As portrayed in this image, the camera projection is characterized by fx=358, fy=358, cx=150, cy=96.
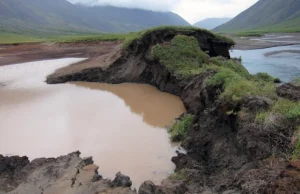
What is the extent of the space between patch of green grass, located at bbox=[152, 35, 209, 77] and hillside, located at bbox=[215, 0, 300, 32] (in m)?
96.9

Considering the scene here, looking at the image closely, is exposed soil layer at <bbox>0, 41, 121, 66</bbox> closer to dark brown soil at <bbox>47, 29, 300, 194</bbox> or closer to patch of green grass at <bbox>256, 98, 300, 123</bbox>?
dark brown soil at <bbox>47, 29, 300, 194</bbox>

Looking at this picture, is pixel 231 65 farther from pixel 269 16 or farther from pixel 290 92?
pixel 269 16

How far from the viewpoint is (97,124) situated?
1549cm

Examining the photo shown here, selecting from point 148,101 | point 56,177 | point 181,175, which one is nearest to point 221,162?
point 181,175

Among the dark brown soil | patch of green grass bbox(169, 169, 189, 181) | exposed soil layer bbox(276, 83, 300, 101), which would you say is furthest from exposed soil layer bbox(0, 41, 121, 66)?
patch of green grass bbox(169, 169, 189, 181)

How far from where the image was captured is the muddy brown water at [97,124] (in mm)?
11945

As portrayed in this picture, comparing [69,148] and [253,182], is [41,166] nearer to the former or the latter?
[69,148]

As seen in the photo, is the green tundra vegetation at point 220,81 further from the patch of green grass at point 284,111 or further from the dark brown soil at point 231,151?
the dark brown soil at point 231,151

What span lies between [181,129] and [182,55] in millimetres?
8712

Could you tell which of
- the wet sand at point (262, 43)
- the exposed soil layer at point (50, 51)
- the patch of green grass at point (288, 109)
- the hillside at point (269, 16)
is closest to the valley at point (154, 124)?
the patch of green grass at point (288, 109)

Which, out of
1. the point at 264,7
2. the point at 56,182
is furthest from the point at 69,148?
the point at 264,7

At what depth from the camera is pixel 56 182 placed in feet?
29.3

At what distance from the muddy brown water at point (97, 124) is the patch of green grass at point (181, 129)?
1.14 feet

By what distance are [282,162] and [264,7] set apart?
16693 centimetres
